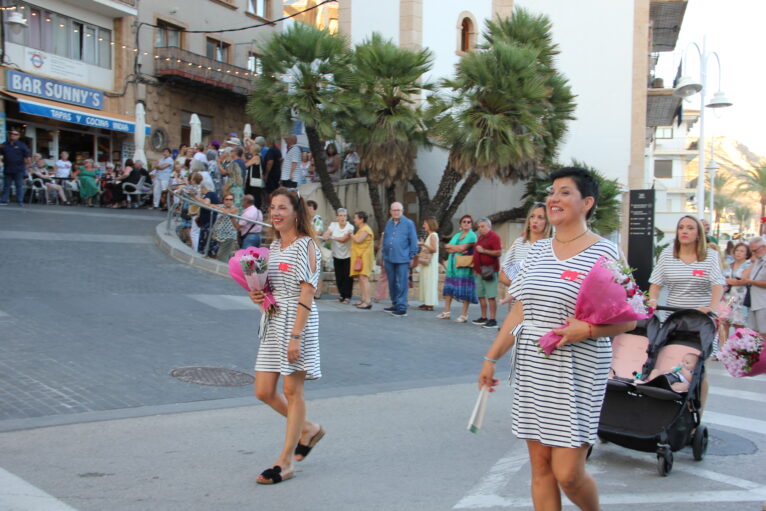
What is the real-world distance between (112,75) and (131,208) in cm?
1058

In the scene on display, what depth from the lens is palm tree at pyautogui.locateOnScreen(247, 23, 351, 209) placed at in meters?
17.2

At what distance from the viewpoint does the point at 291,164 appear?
19203 millimetres

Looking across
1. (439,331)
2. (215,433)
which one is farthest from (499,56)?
(215,433)

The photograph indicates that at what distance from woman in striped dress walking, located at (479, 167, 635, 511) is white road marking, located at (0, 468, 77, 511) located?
8.59 ft

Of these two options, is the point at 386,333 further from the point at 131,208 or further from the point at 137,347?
the point at 131,208

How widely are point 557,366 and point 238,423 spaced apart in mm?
3601

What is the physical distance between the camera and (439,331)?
1237cm

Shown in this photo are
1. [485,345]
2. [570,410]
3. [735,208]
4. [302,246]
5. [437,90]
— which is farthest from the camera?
[735,208]

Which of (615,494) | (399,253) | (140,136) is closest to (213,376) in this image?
(615,494)

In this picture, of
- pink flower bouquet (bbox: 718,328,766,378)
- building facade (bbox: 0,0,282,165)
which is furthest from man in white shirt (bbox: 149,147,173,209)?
pink flower bouquet (bbox: 718,328,766,378)

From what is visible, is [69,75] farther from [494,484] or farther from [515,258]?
[494,484]

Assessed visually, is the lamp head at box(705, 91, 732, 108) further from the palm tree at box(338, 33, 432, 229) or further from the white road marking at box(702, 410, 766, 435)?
the white road marking at box(702, 410, 766, 435)

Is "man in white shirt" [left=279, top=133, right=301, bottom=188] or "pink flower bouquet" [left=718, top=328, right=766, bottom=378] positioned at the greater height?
"man in white shirt" [left=279, top=133, right=301, bottom=188]

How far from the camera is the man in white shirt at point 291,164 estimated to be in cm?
1906
